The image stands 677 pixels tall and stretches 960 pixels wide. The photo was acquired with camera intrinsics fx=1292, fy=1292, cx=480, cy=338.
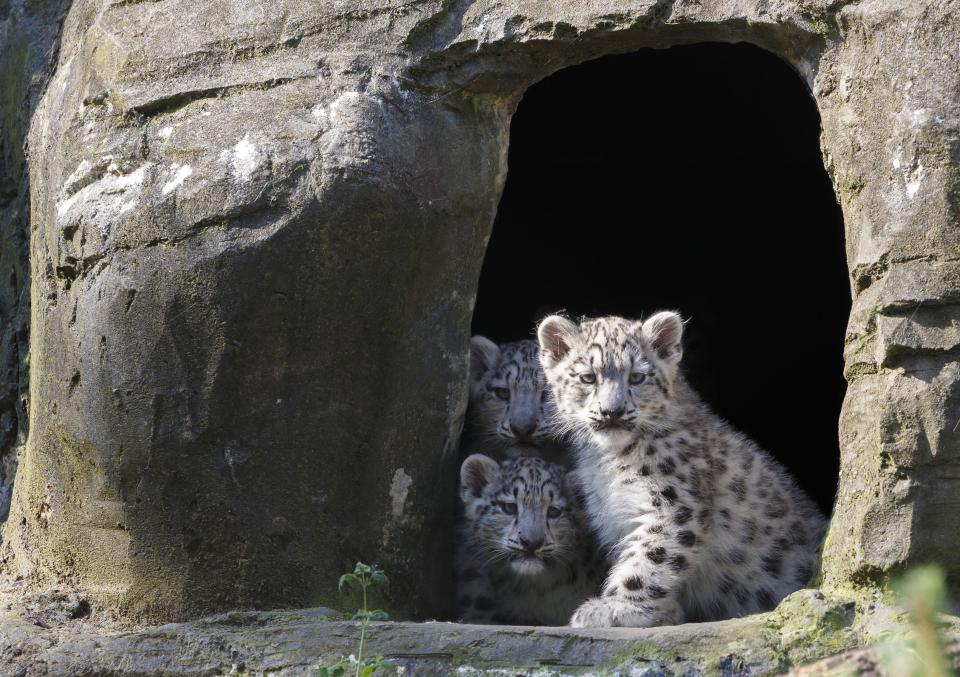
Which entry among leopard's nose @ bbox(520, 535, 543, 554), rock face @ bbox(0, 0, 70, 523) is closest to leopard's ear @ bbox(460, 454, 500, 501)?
leopard's nose @ bbox(520, 535, 543, 554)

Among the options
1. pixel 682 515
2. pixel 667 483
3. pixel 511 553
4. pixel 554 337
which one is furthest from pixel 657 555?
pixel 554 337

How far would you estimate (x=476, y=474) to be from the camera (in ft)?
20.6

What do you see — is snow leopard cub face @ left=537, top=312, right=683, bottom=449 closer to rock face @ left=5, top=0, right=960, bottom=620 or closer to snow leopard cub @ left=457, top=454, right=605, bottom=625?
snow leopard cub @ left=457, top=454, right=605, bottom=625

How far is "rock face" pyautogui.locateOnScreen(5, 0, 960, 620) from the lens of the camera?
532 centimetres

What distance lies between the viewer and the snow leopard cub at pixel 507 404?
684cm

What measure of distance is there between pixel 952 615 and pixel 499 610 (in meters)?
2.30

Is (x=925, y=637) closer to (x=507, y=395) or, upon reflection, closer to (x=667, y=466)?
(x=667, y=466)

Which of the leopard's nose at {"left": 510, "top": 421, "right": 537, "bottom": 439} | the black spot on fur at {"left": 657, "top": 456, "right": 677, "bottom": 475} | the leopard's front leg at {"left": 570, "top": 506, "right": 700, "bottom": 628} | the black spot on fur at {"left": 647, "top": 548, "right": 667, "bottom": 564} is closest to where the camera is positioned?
the leopard's front leg at {"left": 570, "top": 506, "right": 700, "bottom": 628}

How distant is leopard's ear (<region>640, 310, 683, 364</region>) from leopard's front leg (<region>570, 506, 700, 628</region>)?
85 cm

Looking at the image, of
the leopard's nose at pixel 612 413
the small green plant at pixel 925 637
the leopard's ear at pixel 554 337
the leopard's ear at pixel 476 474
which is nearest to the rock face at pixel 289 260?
the leopard's ear at pixel 476 474

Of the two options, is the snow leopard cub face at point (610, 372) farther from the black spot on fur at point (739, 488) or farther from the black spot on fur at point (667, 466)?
the black spot on fur at point (739, 488)

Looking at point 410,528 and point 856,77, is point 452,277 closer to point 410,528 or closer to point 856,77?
point 410,528

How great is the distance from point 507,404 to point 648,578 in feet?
5.56

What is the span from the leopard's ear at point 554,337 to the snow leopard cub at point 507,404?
49 centimetres
